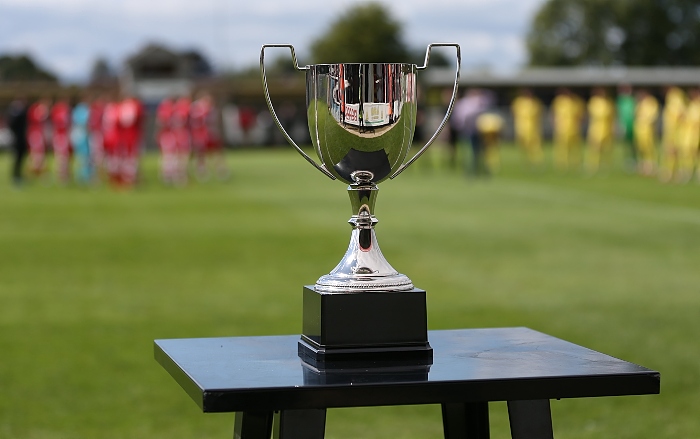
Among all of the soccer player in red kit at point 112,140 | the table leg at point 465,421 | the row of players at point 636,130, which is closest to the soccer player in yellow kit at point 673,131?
the row of players at point 636,130

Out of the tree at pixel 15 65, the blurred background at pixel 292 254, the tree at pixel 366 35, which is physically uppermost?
the tree at pixel 366 35

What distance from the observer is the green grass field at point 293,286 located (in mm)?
6301

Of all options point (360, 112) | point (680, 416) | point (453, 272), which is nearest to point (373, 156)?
point (360, 112)

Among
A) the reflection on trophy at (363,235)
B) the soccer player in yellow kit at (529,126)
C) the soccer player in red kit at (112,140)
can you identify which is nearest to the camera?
the reflection on trophy at (363,235)

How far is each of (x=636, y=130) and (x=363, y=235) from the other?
2783 centimetres

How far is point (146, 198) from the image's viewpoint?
22469 mm

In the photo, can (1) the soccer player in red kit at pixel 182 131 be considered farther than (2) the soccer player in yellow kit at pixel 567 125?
No

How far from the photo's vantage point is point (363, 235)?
3223 millimetres

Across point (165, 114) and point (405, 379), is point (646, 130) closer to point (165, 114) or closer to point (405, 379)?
point (165, 114)

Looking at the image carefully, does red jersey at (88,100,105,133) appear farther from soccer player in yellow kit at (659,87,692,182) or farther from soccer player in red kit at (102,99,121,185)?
soccer player in yellow kit at (659,87,692,182)

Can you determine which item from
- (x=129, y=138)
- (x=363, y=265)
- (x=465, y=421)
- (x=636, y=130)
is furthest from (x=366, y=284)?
(x=636, y=130)

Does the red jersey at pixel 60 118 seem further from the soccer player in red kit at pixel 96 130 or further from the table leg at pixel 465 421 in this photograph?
the table leg at pixel 465 421

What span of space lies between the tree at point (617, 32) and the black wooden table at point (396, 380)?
102m

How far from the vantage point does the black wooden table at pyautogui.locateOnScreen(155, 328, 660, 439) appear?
2.78 metres
